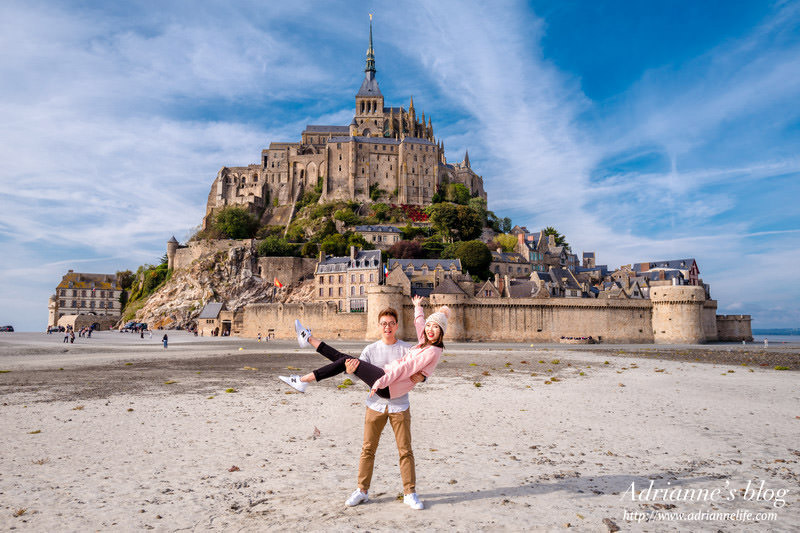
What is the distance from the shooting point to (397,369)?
498cm

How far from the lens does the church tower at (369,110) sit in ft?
304

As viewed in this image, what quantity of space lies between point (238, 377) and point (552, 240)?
70664 mm

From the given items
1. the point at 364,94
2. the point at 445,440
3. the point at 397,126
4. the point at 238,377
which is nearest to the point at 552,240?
the point at 397,126

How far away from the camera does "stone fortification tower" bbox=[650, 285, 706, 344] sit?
44.7 m

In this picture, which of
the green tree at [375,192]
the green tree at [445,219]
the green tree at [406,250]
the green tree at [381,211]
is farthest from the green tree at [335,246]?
the green tree at [375,192]

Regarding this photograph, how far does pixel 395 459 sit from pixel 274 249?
59.6 m

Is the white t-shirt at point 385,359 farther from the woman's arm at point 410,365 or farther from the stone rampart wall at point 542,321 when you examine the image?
the stone rampart wall at point 542,321

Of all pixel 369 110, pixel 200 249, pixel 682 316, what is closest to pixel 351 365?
pixel 682 316

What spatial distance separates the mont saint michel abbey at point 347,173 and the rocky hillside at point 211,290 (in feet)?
56.5

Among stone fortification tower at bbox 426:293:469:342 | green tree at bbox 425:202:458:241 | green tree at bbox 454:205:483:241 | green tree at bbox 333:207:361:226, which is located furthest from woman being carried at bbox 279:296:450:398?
green tree at bbox 333:207:361:226

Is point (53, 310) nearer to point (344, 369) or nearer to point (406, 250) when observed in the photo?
point (406, 250)

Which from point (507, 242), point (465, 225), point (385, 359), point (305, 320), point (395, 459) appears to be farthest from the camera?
point (507, 242)

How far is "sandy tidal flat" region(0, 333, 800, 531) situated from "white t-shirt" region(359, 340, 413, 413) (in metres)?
1.13

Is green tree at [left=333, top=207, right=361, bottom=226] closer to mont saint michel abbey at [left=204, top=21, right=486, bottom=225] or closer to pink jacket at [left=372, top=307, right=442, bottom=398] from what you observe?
mont saint michel abbey at [left=204, top=21, right=486, bottom=225]
